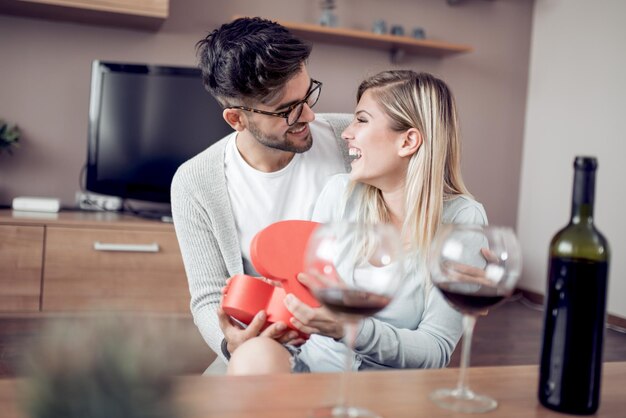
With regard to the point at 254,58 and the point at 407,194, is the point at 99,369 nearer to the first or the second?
the point at 407,194

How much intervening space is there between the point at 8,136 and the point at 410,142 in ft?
8.37

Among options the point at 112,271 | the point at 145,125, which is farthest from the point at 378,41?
the point at 112,271

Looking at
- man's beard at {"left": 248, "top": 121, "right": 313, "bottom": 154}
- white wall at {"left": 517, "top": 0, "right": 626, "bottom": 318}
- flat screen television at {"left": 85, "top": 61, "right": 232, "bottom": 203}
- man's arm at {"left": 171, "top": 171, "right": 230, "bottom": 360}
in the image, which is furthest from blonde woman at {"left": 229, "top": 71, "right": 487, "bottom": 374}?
white wall at {"left": 517, "top": 0, "right": 626, "bottom": 318}

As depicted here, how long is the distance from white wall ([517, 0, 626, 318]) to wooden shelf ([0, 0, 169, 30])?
8.66 ft

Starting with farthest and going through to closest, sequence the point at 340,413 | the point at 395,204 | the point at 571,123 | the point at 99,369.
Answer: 1. the point at 571,123
2. the point at 395,204
3. the point at 340,413
4. the point at 99,369

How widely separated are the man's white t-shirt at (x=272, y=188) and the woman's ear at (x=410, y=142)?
1.26ft

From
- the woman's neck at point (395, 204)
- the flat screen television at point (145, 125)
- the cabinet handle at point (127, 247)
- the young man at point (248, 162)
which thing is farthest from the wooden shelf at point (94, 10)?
the woman's neck at point (395, 204)

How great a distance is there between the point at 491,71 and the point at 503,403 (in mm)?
4064

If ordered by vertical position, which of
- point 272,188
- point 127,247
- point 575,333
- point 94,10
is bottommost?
point 127,247

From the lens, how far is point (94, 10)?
10.8 feet

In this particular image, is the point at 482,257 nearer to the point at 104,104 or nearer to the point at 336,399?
the point at 336,399

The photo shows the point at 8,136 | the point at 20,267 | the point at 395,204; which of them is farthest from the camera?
the point at 8,136

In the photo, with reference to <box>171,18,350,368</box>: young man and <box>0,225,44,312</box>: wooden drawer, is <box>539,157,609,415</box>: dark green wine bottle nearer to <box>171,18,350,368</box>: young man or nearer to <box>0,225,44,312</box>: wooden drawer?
<box>171,18,350,368</box>: young man

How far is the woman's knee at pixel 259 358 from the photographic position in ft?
4.09
